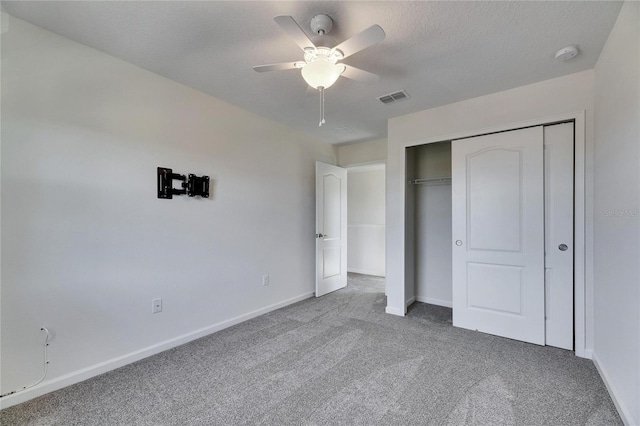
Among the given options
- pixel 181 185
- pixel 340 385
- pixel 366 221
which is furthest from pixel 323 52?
pixel 366 221

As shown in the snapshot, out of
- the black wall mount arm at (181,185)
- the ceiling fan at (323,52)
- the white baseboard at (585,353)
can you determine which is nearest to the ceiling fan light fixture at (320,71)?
the ceiling fan at (323,52)

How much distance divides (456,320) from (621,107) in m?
2.31

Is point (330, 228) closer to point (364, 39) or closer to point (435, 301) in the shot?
point (435, 301)

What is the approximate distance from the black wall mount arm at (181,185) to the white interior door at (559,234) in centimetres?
334

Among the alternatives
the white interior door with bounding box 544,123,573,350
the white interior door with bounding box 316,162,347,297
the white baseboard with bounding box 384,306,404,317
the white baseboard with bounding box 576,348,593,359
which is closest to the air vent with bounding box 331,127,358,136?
the white interior door with bounding box 316,162,347,297

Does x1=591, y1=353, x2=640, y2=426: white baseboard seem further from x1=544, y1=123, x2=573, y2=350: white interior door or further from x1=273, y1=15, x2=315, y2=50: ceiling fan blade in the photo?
x1=273, y1=15, x2=315, y2=50: ceiling fan blade

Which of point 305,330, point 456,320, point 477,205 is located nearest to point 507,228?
point 477,205

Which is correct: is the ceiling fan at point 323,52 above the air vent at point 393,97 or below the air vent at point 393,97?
below

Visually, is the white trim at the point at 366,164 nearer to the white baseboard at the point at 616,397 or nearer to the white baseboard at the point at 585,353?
the white baseboard at the point at 585,353

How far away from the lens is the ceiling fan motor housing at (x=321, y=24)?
5.55ft

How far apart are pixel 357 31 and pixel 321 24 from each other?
11.4 inches

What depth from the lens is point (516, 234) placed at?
2.72m

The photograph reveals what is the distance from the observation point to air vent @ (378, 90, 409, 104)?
281cm

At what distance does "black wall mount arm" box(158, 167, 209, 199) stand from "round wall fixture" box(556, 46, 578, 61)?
10.5 ft
